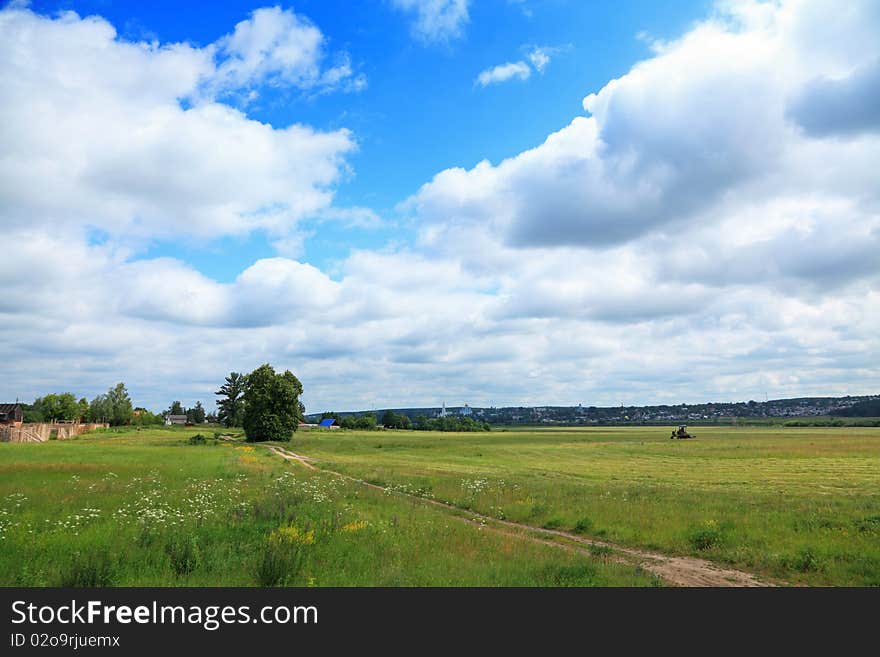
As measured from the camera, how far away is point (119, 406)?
163250 mm

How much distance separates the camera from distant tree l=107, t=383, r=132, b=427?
160375mm

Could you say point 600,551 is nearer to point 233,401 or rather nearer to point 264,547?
point 264,547

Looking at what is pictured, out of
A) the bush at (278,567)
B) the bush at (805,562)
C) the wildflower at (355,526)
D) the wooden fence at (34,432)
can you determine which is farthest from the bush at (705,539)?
the wooden fence at (34,432)

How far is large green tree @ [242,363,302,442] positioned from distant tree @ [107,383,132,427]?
86.6 m

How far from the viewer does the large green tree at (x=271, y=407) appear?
94438 mm

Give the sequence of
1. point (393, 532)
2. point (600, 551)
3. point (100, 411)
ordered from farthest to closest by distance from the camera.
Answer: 1. point (100, 411)
2. point (393, 532)
3. point (600, 551)

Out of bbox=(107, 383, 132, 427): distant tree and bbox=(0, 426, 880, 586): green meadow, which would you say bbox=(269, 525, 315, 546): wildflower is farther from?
bbox=(107, 383, 132, 427): distant tree

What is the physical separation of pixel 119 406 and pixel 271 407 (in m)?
95.1

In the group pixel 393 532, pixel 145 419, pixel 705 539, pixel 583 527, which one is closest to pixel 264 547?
pixel 393 532
